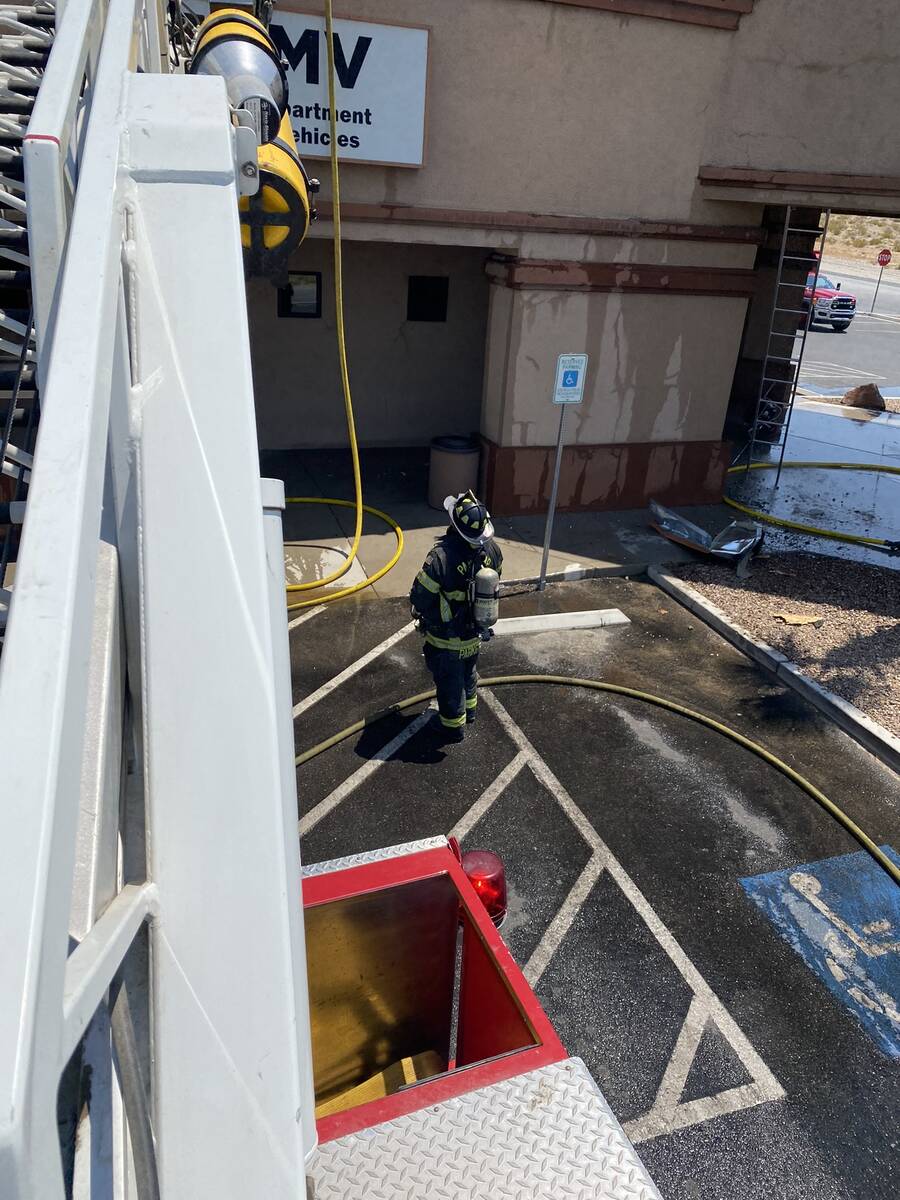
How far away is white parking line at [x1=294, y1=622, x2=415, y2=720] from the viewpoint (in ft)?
24.2

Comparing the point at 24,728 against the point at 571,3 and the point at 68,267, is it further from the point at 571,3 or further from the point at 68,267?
the point at 571,3

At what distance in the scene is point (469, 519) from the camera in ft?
20.7

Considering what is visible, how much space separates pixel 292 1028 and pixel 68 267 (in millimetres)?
1246

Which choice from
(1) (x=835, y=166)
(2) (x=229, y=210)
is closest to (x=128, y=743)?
(2) (x=229, y=210)

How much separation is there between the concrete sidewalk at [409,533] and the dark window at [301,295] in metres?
2.15

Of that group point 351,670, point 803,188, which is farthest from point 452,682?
point 803,188

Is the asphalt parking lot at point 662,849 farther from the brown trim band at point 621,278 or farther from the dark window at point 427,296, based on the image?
the dark window at point 427,296

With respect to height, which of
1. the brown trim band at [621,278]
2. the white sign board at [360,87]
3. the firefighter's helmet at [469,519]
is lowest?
the firefighter's helmet at [469,519]

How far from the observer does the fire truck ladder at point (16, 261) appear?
9.19ft

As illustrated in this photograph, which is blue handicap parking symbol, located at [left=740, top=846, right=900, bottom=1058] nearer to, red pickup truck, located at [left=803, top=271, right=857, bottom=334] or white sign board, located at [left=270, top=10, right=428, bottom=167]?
white sign board, located at [left=270, top=10, right=428, bottom=167]

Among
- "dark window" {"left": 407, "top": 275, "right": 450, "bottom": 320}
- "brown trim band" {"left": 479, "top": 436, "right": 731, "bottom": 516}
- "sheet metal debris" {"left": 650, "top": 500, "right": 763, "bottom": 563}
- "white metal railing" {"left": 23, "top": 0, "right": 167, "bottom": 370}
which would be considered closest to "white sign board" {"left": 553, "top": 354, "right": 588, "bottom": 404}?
"brown trim band" {"left": 479, "top": 436, "right": 731, "bottom": 516}

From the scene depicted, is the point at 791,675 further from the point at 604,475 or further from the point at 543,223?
the point at 543,223

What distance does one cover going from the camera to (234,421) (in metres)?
1.61

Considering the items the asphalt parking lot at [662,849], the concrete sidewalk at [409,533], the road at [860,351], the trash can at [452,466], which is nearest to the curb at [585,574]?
the concrete sidewalk at [409,533]
